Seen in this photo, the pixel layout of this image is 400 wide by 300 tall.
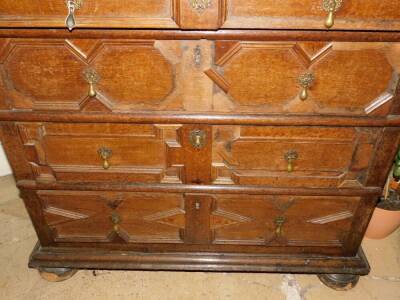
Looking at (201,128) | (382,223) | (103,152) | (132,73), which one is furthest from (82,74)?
(382,223)

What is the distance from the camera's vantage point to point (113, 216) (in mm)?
1537

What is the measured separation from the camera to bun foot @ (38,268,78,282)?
1.70 metres

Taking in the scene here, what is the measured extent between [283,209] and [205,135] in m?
0.47

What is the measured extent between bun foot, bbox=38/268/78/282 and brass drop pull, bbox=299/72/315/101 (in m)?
1.32

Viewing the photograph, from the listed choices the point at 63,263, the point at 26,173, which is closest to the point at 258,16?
the point at 26,173

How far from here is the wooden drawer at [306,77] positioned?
1135 millimetres

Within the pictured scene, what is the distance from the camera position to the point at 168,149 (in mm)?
1352

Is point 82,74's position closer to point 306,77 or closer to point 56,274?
point 306,77

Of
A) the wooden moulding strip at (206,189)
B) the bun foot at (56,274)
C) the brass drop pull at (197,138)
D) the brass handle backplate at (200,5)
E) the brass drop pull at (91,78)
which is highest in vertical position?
the brass handle backplate at (200,5)

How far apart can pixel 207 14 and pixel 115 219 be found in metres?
0.91

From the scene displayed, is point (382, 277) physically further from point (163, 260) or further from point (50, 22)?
point (50, 22)

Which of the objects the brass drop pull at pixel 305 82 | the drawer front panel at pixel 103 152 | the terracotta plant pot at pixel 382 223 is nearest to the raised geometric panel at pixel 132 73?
the drawer front panel at pixel 103 152

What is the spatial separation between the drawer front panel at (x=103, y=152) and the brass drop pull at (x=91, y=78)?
147 millimetres

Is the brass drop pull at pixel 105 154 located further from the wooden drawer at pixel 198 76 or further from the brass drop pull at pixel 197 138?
the brass drop pull at pixel 197 138
